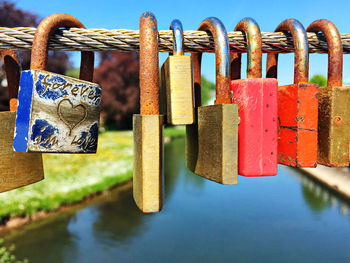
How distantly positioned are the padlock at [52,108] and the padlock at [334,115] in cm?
107

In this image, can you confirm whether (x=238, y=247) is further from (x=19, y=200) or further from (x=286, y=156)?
(x=286, y=156)

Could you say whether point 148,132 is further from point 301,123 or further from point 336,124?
point 336,124

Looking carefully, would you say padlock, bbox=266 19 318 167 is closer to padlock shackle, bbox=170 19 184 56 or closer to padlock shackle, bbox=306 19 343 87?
padlock shackle, bbox=306 19 343 87

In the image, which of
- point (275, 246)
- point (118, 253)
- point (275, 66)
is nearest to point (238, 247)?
point (275, 246)

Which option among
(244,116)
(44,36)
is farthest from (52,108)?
(244,116)

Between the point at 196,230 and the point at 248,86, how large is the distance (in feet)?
54.3

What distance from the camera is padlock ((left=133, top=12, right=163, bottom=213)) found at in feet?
3.88

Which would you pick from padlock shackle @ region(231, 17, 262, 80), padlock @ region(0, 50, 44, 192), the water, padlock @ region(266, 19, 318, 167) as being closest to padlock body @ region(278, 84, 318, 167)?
padlock @ region(266, 19, 318, 167)

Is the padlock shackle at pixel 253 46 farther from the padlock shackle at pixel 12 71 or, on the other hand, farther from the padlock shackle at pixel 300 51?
the padlock shackle at pixel 12 71

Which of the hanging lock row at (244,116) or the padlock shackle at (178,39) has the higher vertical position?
the padlock shackle at (178,39)

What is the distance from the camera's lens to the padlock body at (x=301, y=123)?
130 cm

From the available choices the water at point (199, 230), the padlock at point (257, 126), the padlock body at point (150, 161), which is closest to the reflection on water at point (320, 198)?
the water at point (199, 230)

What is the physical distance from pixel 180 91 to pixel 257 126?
14.2 inches

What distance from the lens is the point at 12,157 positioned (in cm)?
149
